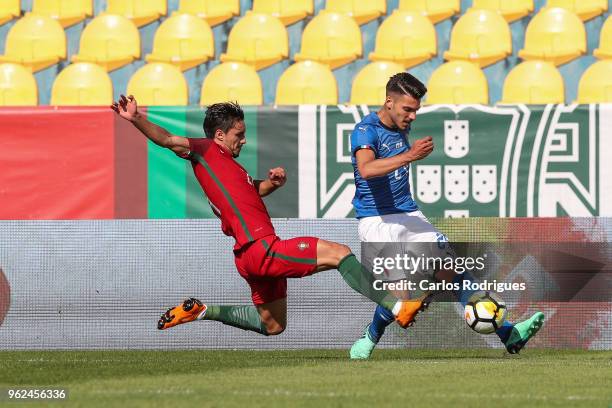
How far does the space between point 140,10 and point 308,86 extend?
9.73ft

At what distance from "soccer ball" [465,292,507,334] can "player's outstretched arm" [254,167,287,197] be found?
4.06 feet

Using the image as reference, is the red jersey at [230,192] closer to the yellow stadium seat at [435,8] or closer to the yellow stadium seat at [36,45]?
the yellow stadium seat at [36,45]

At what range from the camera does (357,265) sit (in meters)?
6.49

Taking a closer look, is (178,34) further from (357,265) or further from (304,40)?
(357,265)

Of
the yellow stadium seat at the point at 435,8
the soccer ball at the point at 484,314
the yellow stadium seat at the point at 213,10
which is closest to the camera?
the soccer ball at the point at 484,314

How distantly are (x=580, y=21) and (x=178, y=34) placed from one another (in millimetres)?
4122

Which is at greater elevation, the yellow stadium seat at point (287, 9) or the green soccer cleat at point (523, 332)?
the yellow stadium seat at point (287, 9)

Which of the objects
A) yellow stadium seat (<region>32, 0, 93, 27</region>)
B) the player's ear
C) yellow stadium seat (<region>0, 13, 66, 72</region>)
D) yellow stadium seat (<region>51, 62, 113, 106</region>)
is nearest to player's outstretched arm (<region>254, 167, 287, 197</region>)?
the player's ear

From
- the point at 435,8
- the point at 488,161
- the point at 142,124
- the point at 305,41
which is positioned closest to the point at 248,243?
the point at 142,124

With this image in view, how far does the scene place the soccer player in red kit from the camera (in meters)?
6.47

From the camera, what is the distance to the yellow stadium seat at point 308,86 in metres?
11.6

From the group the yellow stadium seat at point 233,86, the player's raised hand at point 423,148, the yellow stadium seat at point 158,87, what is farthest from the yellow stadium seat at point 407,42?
the player's raised hand at point 423,148

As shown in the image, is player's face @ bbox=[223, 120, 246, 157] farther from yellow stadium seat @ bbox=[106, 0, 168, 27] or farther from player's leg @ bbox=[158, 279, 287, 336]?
yellow stadium seat @ bbox=[106, 0, 168, 27]

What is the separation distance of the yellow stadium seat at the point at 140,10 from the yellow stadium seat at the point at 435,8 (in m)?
2.63
